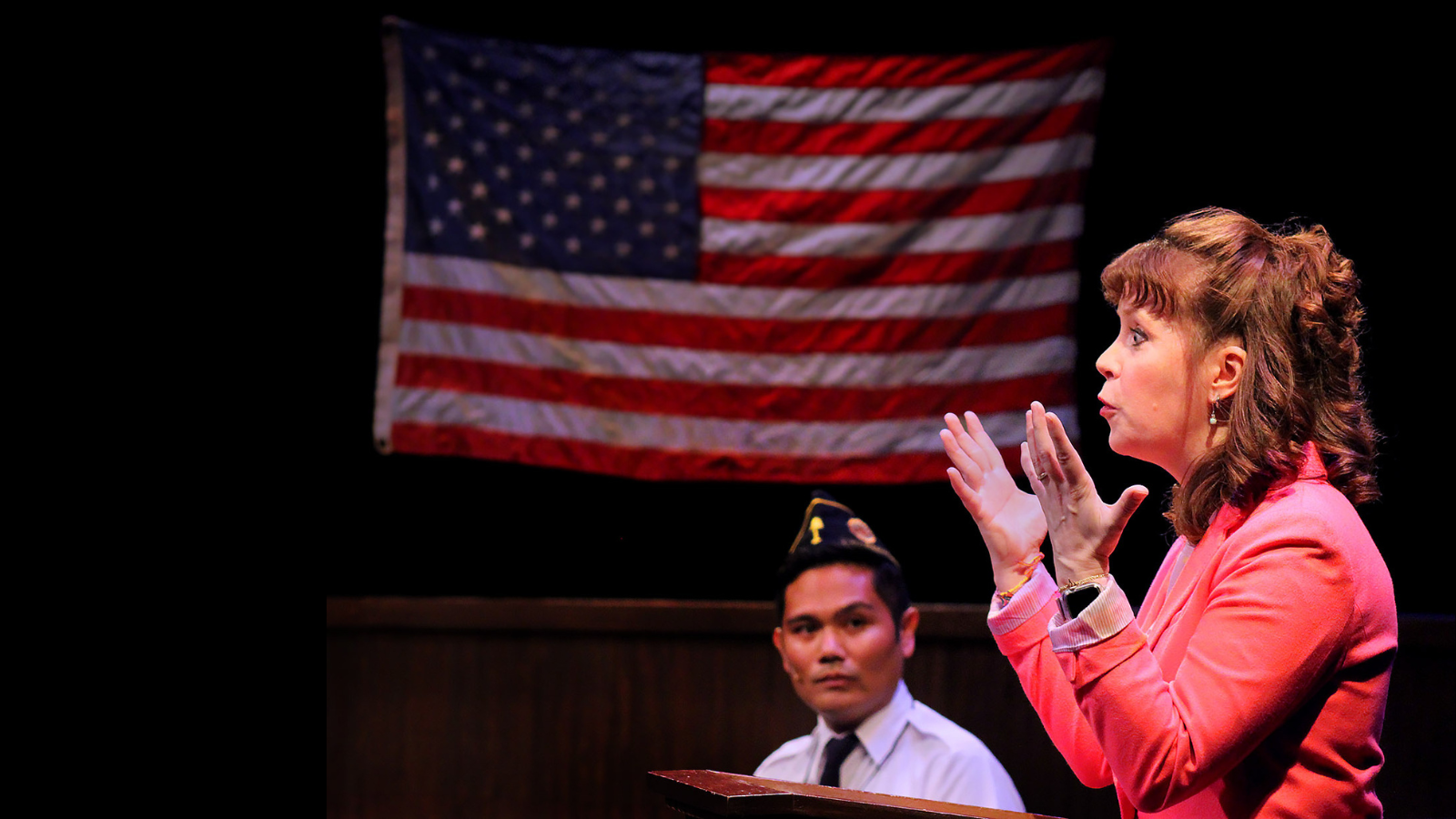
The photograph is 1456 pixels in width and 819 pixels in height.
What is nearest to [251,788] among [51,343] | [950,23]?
[51,343]

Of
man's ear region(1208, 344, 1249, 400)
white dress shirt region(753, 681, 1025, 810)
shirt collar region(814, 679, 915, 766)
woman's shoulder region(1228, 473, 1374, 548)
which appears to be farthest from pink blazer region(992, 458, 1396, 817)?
shirt collar region(814, 679, 915, 766)

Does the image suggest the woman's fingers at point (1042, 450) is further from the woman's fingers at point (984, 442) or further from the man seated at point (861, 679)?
the man seated at point (861, 679)

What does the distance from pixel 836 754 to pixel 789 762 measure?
0.74 ft

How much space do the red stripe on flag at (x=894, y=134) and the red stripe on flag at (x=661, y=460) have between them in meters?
0.91

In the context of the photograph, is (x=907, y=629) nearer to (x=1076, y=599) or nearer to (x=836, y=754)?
(x=836, y=754)

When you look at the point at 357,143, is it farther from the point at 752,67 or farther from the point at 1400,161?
the point at 1400,161

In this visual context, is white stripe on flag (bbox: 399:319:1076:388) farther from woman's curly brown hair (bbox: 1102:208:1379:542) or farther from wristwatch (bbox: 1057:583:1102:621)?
wristwatch (bbox: 1057:583:1102:621)

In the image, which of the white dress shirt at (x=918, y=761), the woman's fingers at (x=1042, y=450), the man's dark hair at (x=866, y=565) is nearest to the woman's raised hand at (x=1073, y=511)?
the woman's fingers at (x=1042, y=450)

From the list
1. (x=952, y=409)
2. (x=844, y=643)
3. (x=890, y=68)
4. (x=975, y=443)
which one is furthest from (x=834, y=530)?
(x=890, y=68)

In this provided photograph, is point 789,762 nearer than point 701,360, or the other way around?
point 789,762

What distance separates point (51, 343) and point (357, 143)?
1520 millimetres

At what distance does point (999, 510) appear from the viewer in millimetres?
1321

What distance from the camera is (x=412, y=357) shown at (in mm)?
3395

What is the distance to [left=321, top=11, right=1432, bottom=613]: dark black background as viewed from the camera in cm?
327
